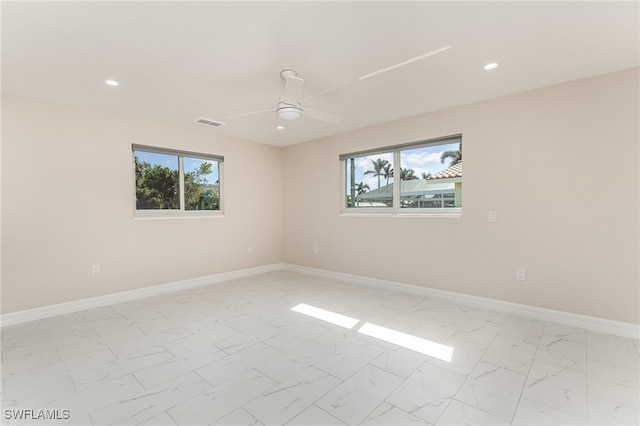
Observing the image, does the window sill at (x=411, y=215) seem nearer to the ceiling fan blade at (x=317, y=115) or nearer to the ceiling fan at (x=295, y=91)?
the ceiling fan blade at (x=317, y=115)

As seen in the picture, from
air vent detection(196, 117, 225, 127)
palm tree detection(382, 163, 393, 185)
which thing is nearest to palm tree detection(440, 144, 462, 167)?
palm tree detection(382, 163, 393, 185)

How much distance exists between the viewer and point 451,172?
362 centimetres

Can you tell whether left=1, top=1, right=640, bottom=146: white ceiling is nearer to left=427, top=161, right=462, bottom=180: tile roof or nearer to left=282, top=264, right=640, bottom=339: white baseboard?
left=427, top=161, right=462, bottom=180: tile roof

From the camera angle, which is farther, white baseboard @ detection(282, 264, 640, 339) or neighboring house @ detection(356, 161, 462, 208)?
neighboring house @ detection(356, 161, 462, 208)

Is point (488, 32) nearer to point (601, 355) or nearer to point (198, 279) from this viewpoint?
point (601, 355)

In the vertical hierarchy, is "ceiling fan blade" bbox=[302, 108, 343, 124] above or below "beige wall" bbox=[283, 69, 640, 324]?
above

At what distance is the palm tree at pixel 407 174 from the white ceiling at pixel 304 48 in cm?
103

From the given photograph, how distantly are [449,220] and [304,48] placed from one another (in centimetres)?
255

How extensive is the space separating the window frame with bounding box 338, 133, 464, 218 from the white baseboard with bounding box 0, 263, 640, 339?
37.6 inches

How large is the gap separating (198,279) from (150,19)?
3441 mm

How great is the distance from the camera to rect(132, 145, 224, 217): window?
12.9ft

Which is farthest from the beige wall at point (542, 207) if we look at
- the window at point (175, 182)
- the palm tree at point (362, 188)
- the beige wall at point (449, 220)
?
the window at point (175, 182)

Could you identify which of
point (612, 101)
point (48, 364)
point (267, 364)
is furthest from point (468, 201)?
point (48, 364)

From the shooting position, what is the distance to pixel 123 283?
3.63 m
